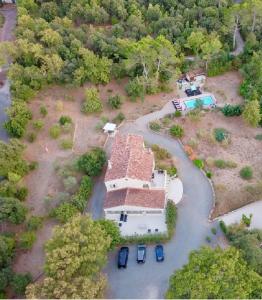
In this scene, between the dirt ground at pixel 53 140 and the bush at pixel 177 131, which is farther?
the bush at pixel 177 131

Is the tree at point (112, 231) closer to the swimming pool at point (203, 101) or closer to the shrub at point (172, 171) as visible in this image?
the shrub at point (172, 171)

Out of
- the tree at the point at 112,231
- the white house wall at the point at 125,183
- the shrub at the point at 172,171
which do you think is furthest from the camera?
the shrub at the point at 172,171

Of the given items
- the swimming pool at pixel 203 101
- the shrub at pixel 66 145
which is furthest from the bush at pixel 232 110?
the shrub at pixel 66 145

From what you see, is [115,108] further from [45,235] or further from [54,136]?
[45,235]

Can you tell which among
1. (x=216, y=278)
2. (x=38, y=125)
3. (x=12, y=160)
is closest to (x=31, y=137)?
(x=38, y=125)

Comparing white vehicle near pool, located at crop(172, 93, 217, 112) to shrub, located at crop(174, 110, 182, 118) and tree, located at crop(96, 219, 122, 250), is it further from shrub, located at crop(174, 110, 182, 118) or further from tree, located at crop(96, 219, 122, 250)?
tree, located at crop(96, 219, 122, 250)

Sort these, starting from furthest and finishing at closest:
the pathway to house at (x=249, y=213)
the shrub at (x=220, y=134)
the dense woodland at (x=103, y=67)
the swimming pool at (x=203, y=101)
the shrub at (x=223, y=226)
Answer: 1. the swimming pool at (x=203, y=101)
2. the shrub at (x=220, y=134)
3. the pathway to house at (x=249, y=213)
4. the shrub at (x=223, y=226)
5. the dense woodland at (x=103, y=67)

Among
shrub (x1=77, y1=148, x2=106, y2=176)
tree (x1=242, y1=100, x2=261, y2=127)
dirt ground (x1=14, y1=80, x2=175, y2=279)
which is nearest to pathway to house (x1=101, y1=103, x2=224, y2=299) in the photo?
dirt ground (x1=14, y1=80, x2=175, y2=279)

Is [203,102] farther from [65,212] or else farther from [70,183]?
[65,212]
